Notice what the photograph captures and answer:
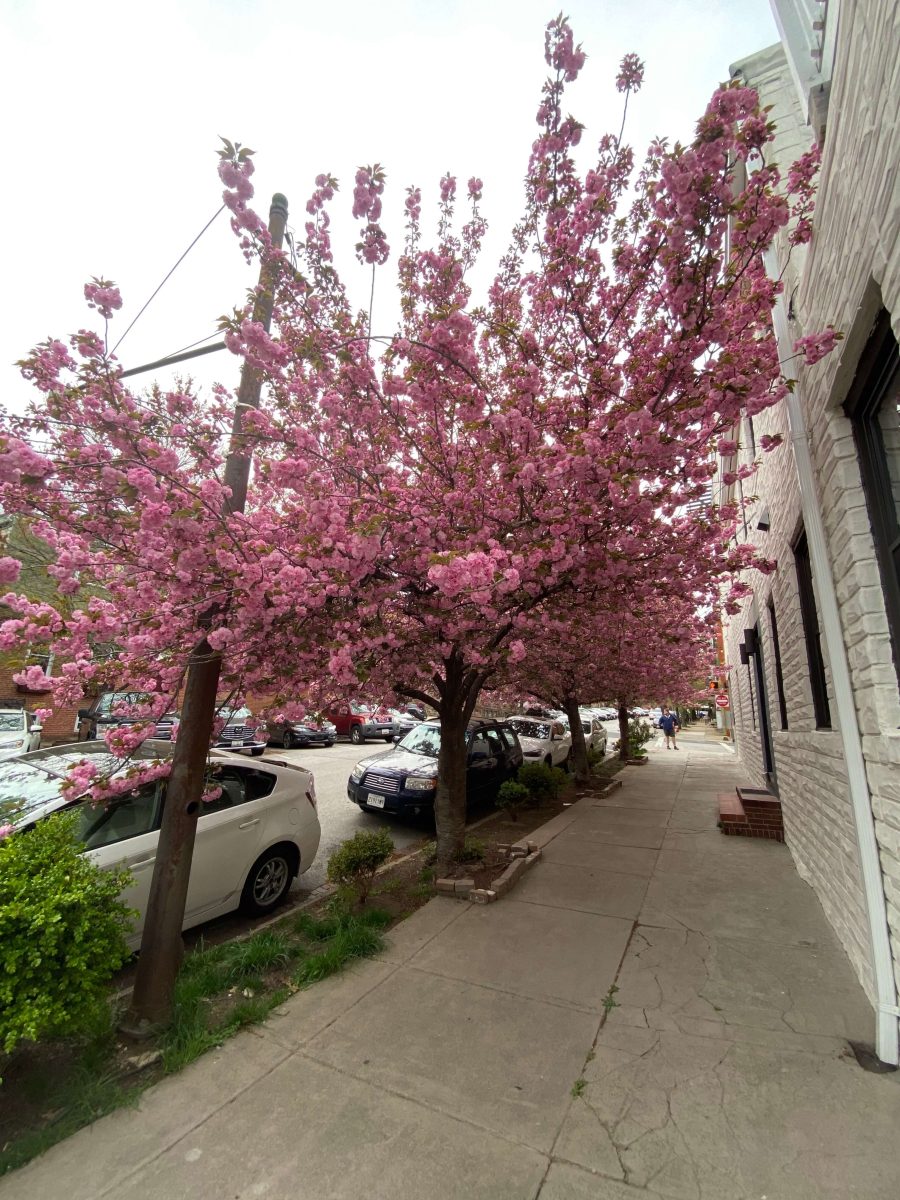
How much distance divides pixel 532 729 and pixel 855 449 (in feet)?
40.6

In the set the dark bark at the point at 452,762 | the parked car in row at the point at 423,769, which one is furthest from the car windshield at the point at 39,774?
the parked car in row at the point at 423,769

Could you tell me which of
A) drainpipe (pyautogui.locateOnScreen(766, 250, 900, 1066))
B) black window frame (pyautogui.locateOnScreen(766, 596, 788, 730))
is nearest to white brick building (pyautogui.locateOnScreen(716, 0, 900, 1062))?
drainpipe (pyautogui.locateOnScreen(766, 250, 900, 1066))

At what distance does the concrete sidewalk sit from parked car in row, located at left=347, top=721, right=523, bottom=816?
3638mm

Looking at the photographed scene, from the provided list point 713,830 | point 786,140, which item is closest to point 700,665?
point 713,830

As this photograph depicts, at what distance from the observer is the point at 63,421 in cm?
327

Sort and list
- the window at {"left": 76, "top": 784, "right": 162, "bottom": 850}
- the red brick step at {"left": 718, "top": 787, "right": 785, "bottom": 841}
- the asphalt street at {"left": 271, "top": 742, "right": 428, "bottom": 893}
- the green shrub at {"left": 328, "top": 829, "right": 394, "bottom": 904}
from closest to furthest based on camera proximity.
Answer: the window at {"left": 76, "top": 784, "right": 162, "bottom": 850}
the green shrub at {"left": 328, "top": 829, "right": 394, "bottom": 904}
the asphalt street at {"left": 271, "top": 742, "right": 428, "bottom": 893}
the red brick step at {"left": 718, "top": 787, "right": 785, "bottom": 841}

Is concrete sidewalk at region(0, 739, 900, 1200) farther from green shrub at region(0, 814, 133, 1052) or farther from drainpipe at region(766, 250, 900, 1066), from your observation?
green shrub at region(0, 814, 133, 1052)

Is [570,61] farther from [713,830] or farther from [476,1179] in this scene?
[713,830]

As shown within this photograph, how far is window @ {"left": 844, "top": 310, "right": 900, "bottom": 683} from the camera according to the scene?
2729 mm

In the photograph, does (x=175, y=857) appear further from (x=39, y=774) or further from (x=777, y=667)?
(x=777, y=667)

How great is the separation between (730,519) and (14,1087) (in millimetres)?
6758

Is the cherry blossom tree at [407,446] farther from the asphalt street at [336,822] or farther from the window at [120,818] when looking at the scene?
the asphalt street at [336,822]

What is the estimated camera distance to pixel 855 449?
3.10 meters

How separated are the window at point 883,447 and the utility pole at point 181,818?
12.1 ft
